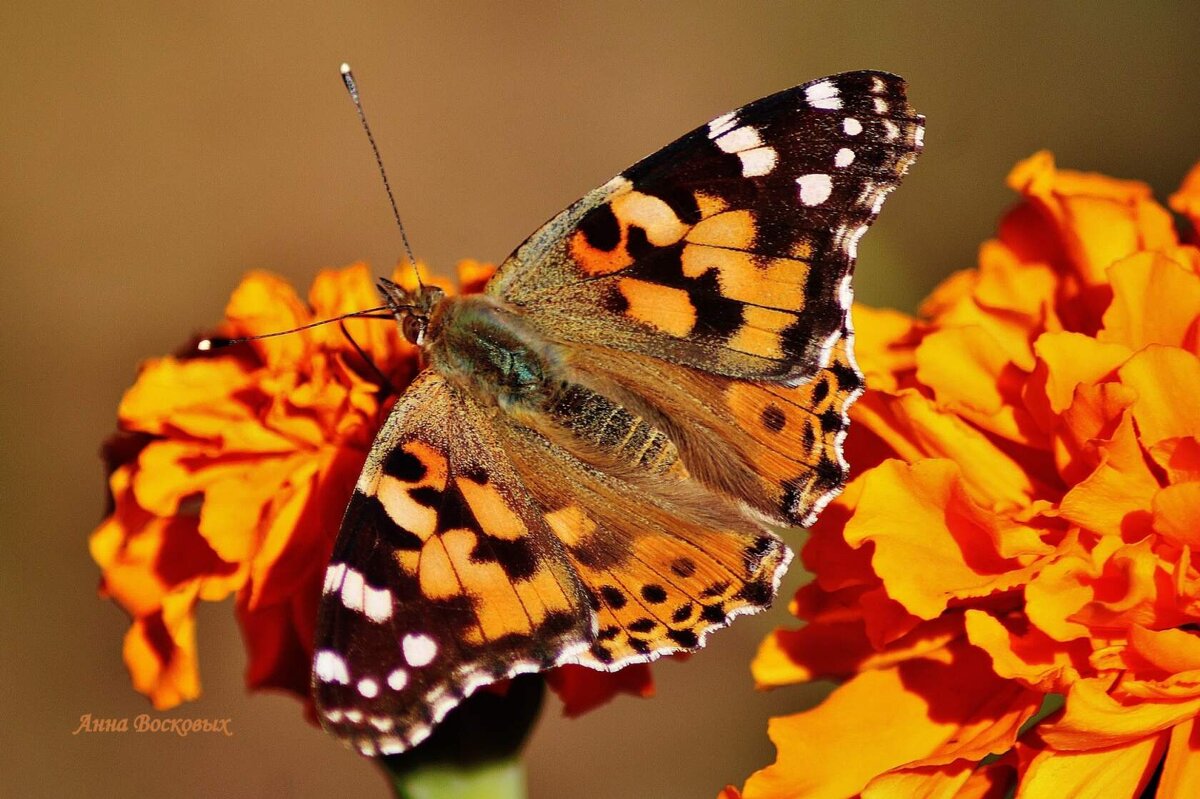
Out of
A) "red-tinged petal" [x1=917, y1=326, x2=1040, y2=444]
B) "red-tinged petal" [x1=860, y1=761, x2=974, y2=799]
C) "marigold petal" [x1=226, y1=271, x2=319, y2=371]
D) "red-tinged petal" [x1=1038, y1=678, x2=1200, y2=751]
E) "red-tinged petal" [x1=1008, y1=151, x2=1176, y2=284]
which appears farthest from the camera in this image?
"marigold petal" [x1=226, y1=271, x2=319, y2=371]

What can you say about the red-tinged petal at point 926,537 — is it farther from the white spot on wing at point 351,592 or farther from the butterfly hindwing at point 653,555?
the white spot on wing at point 351,592

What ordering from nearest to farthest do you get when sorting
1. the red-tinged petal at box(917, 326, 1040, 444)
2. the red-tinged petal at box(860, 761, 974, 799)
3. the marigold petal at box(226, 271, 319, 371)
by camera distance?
the red-tinged petal at box(860, 761, 974, 799) < the red-tinged petal at box(917, 326, 1040, 444) < the marigold petal at box(226, 271, 319, 371)

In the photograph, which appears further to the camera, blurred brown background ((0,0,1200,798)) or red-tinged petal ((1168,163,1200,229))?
blurred brown background ((0,0,1200,798))

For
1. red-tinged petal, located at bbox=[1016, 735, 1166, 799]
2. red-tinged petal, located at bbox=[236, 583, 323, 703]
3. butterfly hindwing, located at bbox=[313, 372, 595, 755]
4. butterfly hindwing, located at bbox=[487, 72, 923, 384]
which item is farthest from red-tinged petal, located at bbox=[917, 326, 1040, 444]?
red-tinged petal, located at bbox=[236, 583, 323, 703]

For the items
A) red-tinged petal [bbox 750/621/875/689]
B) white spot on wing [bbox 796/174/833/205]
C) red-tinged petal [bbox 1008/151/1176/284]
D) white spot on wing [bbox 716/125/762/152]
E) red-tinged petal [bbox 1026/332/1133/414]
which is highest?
white spot on wing [bbox 716/125/762/152]

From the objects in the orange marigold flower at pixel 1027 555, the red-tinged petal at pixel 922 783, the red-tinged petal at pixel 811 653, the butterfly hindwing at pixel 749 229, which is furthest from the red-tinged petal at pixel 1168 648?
the butterfly hindwing at pixel 749 229

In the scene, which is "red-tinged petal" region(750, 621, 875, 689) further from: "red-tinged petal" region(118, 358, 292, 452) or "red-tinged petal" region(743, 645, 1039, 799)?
"red-tinged petal" region(118, 358, 292, 452)

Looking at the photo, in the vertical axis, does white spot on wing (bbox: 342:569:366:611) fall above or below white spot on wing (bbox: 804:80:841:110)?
below
